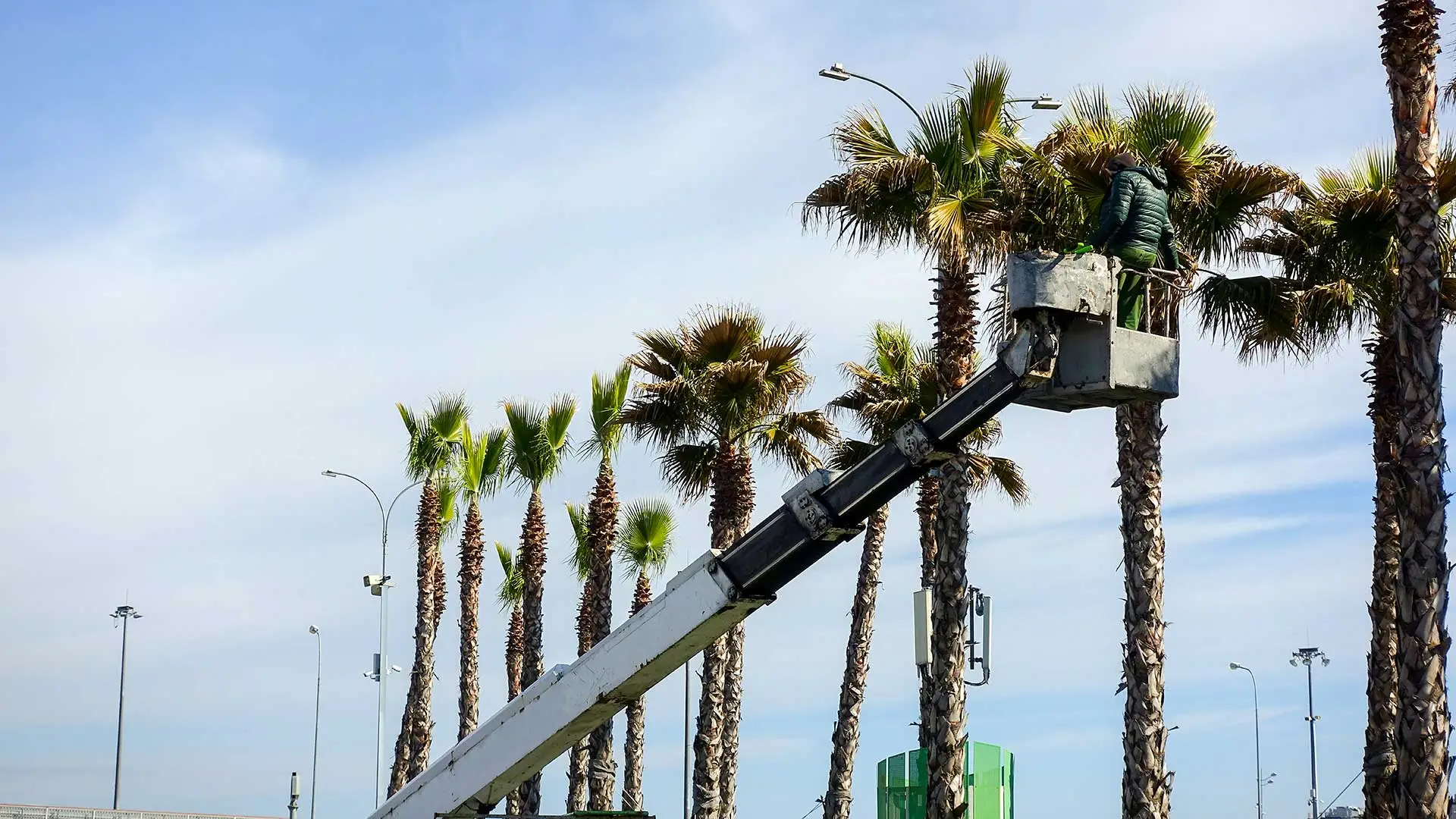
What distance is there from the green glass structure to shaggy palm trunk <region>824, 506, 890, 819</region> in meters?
10.4

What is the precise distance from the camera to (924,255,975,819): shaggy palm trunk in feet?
65.2

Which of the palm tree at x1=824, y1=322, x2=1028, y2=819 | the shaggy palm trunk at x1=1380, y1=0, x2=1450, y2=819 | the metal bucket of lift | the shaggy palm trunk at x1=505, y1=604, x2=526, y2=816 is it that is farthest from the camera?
the shaggy palm trunk at x1=505, y1=604, x2=526, y2=816

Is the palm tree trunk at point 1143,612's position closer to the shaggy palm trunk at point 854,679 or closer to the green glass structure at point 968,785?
the green glass structure at point 968,785

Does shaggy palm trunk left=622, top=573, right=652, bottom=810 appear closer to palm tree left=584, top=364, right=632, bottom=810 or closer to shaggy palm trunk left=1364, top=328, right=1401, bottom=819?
palm tree left=584, top=364, right=632, bottom=810

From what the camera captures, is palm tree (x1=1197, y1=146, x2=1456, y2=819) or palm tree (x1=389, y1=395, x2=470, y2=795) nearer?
palm tree (x1=1197, y1=146, x2=1456, y2=819)

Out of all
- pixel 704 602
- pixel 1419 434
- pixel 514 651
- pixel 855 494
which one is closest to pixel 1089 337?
pixel 855 494

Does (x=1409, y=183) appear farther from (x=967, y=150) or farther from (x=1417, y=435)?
(x=967, y=150)

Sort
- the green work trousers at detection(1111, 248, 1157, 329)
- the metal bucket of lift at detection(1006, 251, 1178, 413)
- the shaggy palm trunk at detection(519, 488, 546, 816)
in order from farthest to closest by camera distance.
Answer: the shaggy palm trunk at detection(519, 488, 546, 816) < the green work trousers at detection(1111, 248, 1157, 329) < the metal bucket of lift at detection(1006, 251, 1178, 413)

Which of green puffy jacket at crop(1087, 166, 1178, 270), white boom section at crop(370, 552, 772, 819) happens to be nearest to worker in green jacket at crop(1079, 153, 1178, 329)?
green puffy jacket at crop(1087, 166, 1178, 270)

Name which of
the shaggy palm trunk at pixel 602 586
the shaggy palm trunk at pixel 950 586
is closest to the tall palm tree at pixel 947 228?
the shaggy palm trunk at pixel 950 586

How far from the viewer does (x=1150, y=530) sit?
19266 millimetres

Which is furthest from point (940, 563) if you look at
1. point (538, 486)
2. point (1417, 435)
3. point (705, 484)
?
point (538, 486)

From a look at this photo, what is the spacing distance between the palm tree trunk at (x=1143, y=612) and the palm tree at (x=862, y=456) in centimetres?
738

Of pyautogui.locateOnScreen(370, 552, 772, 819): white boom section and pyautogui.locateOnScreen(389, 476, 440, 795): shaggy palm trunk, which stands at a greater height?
pyautogui.locateOnScreen(389, 476, 440, 795): shaggy palm trunk
